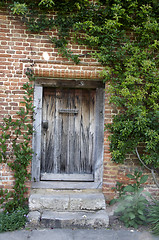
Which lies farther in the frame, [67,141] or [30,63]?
[67,141]

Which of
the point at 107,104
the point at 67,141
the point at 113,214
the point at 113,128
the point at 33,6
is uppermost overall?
the point at 33,6

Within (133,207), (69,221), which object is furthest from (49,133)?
(133,207)

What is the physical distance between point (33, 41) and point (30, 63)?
0.43 meters

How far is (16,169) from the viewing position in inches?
162

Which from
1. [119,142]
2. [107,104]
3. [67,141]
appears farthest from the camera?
[67,141]

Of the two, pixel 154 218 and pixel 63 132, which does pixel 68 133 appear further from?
pixel 154 218

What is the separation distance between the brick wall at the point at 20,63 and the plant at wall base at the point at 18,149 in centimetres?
13

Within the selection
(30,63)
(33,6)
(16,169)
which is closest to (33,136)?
(16,169)

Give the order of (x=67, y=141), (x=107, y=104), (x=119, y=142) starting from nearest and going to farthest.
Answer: (x=119, y=142), (x=107, y=104), (x=67, y=141)

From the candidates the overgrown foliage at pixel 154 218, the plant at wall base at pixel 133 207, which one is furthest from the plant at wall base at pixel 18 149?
the overgrown foliage at pixel 154 218

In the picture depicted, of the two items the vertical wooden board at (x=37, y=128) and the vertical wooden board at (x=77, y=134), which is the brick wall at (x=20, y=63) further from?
the vertical wooden board at (x=77, y=134)

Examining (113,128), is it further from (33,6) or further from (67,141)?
(33,6)

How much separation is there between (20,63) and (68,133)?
1677 millimetres

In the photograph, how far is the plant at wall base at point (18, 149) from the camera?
4.07 meters
